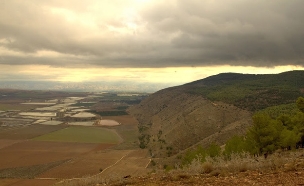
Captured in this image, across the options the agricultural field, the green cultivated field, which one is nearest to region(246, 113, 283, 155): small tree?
the agricultural field

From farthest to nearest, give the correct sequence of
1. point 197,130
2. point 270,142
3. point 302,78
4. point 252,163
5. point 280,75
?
point 280,75
point 302,78
point 197,130
point 270,142
point 252,163

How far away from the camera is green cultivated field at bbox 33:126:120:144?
109m

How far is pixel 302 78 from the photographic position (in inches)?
5886

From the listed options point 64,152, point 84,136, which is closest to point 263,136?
point 64,152

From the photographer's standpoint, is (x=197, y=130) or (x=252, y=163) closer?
(x=252, y=163)

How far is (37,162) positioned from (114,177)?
6910cm

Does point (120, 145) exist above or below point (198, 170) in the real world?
below

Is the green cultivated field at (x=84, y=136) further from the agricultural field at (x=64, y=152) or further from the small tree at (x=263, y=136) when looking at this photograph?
the small tree at (x=263, y=136)

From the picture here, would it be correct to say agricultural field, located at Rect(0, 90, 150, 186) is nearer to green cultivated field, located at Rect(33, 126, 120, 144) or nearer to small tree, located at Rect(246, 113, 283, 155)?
green cultivated field, located at Rect(33, 126, 120, 144)

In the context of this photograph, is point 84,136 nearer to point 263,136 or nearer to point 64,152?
point 64,152

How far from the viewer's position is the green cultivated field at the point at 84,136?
358ft

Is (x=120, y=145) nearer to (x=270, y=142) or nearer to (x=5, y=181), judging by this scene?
(x=5, y=181)

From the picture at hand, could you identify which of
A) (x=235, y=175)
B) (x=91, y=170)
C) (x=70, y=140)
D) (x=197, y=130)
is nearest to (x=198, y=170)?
(x=235, y=175)

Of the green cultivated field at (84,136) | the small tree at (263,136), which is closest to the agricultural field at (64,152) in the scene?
the green cultivated field at (84,136)
